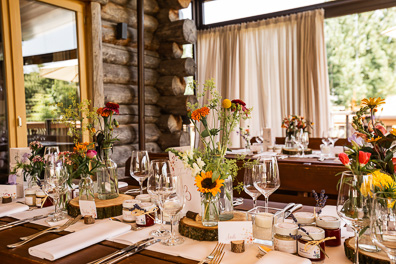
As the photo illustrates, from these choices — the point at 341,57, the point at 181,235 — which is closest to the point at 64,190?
the point at 181,235

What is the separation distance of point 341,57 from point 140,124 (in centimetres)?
625

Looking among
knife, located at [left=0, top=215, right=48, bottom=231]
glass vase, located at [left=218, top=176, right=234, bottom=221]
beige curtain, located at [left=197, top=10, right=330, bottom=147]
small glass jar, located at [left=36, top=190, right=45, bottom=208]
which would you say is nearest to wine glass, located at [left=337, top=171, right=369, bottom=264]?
glass vase, located at [left=218, top=176, right=234, bottom=221]

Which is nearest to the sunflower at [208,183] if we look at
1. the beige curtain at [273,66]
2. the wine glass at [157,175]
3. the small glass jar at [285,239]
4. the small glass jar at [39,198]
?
the wine glass at [157,175]

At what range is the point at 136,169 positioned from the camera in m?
1.69

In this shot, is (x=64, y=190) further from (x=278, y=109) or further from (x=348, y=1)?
(x=348, y=1)

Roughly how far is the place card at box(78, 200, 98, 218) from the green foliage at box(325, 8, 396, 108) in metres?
8.13

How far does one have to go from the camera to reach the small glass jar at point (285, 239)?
3.39ft

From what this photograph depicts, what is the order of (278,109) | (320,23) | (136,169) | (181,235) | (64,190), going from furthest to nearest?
(278,109) < (320,23) < (136,169) < (64,190) < (181,235)

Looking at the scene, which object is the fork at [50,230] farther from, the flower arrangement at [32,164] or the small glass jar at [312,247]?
the small glass jar at [312,247]

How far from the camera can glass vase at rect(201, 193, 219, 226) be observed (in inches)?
48.1

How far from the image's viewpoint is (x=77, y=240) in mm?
1146

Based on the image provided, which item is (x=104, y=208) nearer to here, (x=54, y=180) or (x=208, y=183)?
(x=54, y=180)

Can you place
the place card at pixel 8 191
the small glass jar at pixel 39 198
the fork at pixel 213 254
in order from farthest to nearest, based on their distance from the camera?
the place card at pixel 8 191 → the small glass jar at pixel 39 198 → the fork at pixel 213 254

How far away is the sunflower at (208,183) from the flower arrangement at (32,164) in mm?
972
